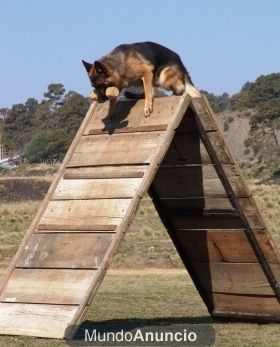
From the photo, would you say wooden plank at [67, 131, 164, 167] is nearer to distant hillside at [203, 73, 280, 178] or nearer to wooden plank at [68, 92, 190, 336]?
wooden plank at [68, 92, 190, 336]

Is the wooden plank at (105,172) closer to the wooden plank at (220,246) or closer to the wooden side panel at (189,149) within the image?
the wooden side panel at (189,149)

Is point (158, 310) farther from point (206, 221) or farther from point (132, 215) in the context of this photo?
point (132, 215)

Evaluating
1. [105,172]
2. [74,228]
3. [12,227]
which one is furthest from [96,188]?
[12,227]

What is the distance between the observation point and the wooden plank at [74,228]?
867 centimetres

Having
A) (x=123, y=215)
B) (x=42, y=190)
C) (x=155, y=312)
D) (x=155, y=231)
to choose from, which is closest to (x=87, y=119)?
(x=123, y=215)

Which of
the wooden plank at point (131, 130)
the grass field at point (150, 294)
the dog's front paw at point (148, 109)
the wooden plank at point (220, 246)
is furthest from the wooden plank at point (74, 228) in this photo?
the wooden plank at point (220, 246)

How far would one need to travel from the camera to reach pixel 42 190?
60.9 m

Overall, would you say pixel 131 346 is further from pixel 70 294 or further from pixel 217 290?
pixel 217 290

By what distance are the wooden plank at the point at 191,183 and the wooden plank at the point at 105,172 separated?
1.19 m

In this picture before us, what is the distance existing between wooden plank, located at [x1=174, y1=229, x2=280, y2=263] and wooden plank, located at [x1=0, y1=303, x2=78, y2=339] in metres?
2.61

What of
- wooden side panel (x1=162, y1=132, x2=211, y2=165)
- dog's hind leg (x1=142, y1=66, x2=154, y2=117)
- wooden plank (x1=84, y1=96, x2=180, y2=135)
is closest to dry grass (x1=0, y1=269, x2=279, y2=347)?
wooden side panel (x1=162, y1=132, x2=211, y2=165)

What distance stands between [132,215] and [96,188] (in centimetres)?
69

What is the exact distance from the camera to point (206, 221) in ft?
34.7

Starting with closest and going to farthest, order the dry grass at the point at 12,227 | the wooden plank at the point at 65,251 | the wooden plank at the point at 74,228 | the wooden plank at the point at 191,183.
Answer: the wooden plank at the point at 65,251
the wooden plank at the point at 74,228
the wooden plank at the point at 191,183
the dry grass at the point at 12,227
